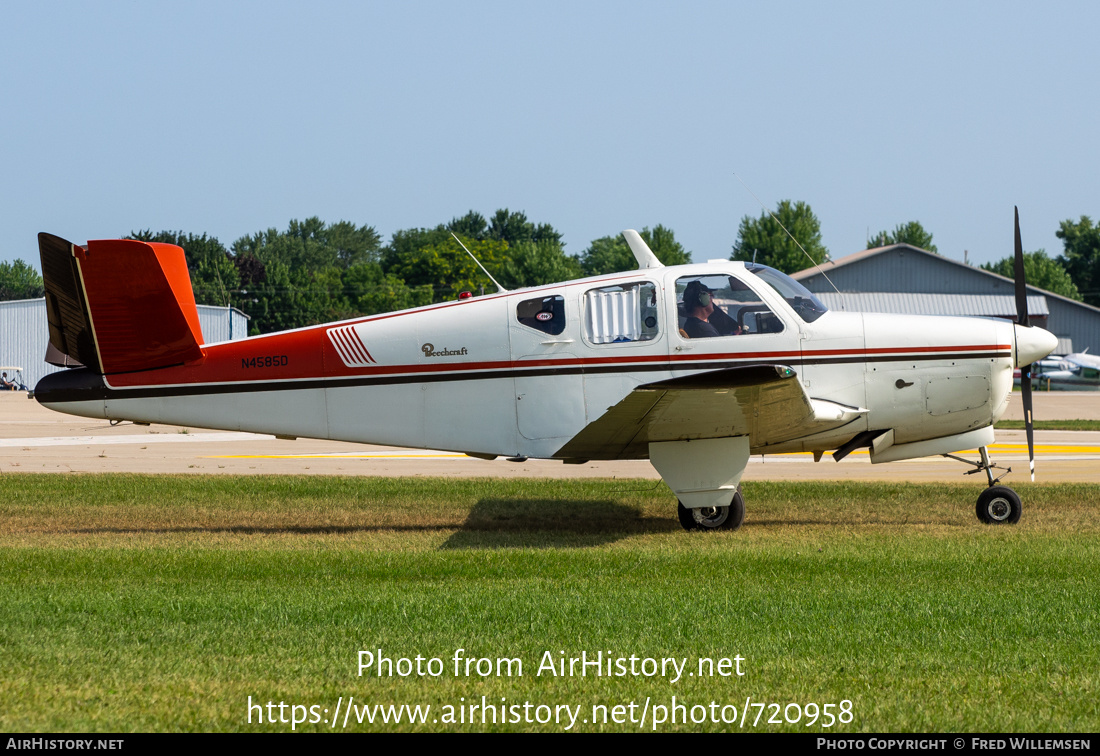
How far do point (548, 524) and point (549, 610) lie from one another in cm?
451

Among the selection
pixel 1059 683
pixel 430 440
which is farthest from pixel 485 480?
pixel 1059 683

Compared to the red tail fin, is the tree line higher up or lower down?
higher up

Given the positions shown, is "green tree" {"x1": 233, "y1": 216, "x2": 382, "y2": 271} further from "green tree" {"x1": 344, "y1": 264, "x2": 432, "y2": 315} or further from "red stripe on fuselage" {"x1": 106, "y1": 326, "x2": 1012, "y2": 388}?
"red stripe on fuselage" {"x1": 106, "y1": 326, "x2": 1012, "y2": 388}

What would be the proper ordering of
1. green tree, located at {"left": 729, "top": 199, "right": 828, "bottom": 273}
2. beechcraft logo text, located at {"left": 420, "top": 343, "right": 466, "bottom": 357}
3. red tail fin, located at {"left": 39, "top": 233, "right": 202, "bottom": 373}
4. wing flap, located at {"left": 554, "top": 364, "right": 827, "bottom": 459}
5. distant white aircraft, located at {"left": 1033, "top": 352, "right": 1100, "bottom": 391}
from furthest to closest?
1. green tree, located at {"left": 729, "top": 199, "right": 828, "bottom": 273}
2. distant white aircraft, located at {"left": 1033, "top": 352, "right": 1100, "bottom": 391}
3. beechcraft logo text, located at {"left": 420, "top": 343, "right": 466, "bottom": 357}
4. red tail fin, located at {"left": 39, "top": 233, "right": 202, "bottom": 373}
5. wing flap, located at {"left": 554, "top": 364, "right": 827, "bottom": 459}

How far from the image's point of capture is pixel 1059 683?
15.7 feet

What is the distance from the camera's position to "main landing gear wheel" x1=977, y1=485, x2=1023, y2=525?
33.1 ft

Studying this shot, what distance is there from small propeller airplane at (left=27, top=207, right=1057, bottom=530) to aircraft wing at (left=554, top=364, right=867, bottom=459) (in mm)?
39

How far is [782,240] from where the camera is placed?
82688 mm

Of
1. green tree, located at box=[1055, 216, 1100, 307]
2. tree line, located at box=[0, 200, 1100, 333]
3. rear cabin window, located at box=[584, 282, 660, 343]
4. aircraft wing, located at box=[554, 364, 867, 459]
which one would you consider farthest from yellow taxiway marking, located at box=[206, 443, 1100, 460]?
green tree, located at box=[1055, 216, 1100, 307]

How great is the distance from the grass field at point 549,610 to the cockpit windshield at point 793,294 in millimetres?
2180
